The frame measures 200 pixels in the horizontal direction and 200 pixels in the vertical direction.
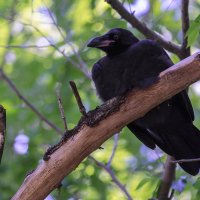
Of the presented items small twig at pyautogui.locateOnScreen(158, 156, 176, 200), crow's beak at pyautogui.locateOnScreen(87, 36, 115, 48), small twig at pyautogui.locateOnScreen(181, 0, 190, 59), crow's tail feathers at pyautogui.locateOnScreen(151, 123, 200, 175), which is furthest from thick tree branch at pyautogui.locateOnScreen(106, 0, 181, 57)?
small twig at pyautogui.locateOnScreen(158, 156, 176, 200)

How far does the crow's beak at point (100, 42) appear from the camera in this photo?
4.33 meters

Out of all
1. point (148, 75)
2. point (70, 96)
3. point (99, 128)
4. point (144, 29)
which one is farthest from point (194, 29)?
point (70, 96)

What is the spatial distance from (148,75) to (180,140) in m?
0.67

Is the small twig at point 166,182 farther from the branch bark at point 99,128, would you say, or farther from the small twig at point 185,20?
the branch bark at point 99,128

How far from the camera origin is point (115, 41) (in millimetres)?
4414

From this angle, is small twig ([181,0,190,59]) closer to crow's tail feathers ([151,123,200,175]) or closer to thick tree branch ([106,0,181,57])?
thick tree branch ([106,0,181,57])

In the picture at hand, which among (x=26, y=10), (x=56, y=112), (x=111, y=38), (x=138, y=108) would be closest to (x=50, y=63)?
(x=56, y=112)

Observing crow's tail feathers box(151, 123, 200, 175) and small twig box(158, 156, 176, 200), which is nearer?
crow's tail feathers box(151, 123, 200, 175)

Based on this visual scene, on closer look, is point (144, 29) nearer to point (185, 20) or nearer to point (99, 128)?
point (185, 20)

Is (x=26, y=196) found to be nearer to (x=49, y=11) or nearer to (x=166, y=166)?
(x=166, y=166)

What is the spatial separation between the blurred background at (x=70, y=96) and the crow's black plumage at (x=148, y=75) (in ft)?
0.99

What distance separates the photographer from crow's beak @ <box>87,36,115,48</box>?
4.33m

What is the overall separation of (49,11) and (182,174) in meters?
1.78

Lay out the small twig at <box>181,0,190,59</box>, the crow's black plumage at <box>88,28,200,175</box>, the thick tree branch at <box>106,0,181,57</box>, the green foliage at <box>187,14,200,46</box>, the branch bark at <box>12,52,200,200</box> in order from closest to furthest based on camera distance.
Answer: the branch bark at <box>12,52,200,200</box> < the green foliage at <box>187,14,200,46</box> < the crow's black plumage at <box>88,28,200,175</box> < the small twig at <box>181,0,190,59</box> < the thick tree branch at <box>106,0,181,57</box>
